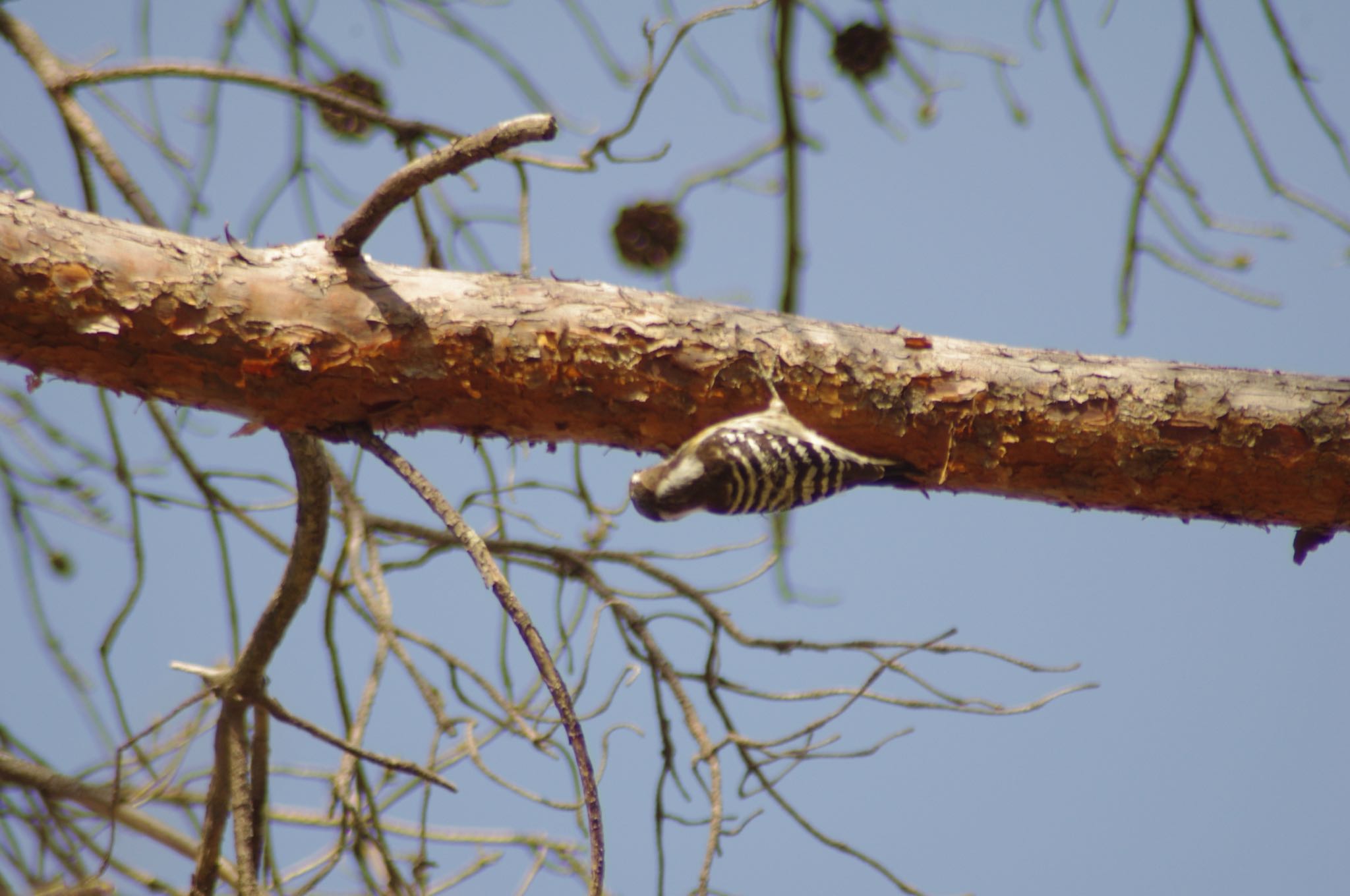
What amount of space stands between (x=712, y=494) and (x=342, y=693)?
2.71 ft

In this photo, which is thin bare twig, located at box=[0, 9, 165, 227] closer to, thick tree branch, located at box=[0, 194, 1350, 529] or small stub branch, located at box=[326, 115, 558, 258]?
thick tree branch, located at box=[0, 194, 1350, 529]

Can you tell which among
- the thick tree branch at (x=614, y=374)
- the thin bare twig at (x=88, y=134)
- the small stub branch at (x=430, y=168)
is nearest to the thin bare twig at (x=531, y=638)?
the thick tree branch at (x=614, y=374)

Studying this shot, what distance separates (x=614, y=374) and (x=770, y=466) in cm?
30

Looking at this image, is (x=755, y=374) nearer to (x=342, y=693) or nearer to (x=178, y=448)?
(x=342, y=693)

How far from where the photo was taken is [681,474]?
1.72 metres

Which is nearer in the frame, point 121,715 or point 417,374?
point 417,374

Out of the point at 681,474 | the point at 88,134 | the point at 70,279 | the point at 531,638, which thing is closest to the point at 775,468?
the point at 681,474

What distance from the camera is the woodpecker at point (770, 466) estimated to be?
1.50m

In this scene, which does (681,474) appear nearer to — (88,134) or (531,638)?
(531,638)

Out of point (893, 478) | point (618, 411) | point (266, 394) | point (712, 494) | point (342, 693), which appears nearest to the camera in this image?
point (266, 394)

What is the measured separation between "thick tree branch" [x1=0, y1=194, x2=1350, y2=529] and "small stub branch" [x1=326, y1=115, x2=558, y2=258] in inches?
2.2

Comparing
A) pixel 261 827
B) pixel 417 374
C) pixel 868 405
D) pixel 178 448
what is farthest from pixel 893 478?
pixel 178 448

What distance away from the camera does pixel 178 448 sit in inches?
74.2

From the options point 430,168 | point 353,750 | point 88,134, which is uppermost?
point 88,134
